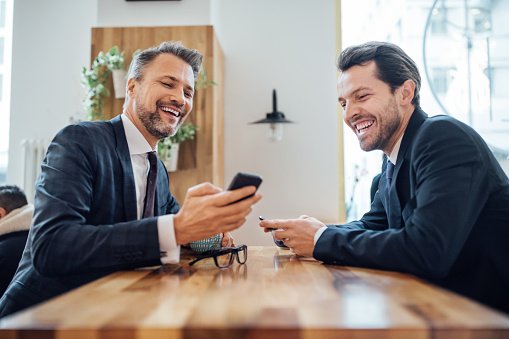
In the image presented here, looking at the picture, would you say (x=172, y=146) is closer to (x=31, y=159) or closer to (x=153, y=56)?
(x=153, y=56)

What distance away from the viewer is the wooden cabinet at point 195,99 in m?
3.06

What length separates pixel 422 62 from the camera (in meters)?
2.79

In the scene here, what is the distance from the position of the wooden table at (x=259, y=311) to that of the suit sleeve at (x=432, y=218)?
105 mm

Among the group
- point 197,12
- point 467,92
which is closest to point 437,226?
point 467,92

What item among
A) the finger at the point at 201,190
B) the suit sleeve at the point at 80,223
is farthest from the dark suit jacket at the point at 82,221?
the finger at the point at 201,190

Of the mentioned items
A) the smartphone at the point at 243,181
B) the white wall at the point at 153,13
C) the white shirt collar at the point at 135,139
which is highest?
the white wall at the point at 153,13

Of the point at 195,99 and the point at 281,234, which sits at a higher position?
the point at 195,99

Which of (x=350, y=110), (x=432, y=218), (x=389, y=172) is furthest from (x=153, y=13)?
(x=432, y=218)

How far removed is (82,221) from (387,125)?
1.13m

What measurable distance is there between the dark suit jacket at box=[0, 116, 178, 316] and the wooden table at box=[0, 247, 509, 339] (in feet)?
0.32

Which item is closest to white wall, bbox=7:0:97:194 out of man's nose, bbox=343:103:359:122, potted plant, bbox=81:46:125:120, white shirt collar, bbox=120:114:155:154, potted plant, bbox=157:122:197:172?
potted plant, bbox=81:46:125:120

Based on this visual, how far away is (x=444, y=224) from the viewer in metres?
1.09

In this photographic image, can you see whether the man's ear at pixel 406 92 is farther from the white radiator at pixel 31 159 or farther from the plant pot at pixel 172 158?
the white radiator at pixel 31 159

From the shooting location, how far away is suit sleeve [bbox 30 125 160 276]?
1.05 metres
